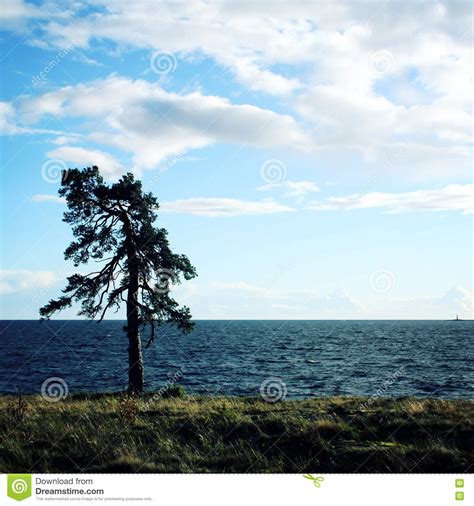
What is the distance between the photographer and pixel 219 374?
49.2 m

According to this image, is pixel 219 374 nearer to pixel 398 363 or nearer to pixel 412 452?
pixel 398 363
